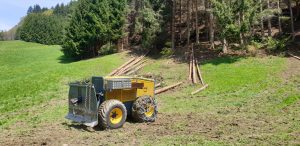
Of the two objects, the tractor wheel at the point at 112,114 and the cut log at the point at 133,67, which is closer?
the tractor wheel at the point at 112,114

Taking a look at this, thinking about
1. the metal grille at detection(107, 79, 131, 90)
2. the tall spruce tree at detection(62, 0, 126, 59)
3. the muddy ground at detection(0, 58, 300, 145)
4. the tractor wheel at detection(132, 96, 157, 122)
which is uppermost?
the tall spruce tree at detection(62, 0, 126, 59)

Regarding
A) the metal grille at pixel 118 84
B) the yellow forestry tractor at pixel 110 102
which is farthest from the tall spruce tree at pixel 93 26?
the metal grille at pixel 118 84

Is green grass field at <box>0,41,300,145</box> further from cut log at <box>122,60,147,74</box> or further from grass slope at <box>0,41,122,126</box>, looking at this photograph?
cut log at <box>122,60,147,74</box>

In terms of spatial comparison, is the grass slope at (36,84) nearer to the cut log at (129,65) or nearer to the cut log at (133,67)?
the cut log at (129,65)

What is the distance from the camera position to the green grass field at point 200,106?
11398mm

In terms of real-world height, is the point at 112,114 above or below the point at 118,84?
below

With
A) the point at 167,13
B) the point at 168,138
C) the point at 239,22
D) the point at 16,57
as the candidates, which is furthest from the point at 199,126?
the point at 16,57

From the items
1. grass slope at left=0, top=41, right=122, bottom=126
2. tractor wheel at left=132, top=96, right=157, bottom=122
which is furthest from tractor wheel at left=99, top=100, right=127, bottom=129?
grass slope at left=0, top=41, right=122, bottom=126

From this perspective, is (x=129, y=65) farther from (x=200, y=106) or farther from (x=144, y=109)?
(x=144, y=109)

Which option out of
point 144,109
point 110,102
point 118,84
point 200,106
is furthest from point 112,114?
point 200,106

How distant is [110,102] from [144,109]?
5.83 ft

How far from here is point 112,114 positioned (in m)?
12.9

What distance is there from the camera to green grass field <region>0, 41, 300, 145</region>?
11398mm

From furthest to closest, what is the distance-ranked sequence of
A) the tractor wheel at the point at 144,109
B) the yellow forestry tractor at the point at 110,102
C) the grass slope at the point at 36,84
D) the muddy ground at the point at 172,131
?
1. the grass slope at the point at 36,84
2. the tractor wheel at the point at 144,109
3. the yellow forestry tractor at the point at 110,102
4. the muddy ground at the point at 172,131
